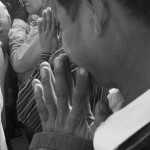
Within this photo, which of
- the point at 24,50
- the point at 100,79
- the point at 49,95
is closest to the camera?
the point at 100,79

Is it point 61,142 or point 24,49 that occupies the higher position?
point 61,142

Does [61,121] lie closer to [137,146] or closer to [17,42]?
[137,146]

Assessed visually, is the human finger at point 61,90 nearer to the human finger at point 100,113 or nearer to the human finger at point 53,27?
the human finger at point 100,113

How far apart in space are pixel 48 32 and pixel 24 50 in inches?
20.6

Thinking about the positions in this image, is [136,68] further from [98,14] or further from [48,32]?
[48,32]

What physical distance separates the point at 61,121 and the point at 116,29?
10.4 inches

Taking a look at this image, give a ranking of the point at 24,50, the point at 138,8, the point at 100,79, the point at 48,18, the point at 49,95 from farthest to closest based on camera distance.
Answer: the point at 24,50, the point at 48,18, the point at 49,95, the point at 100,79, the point at 138,8

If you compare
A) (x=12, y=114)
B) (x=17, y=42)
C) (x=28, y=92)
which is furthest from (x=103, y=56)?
(x=12, y=114)

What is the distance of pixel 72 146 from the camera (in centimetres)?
76

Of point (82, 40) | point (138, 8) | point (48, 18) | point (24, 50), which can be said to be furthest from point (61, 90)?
point (24, 50)

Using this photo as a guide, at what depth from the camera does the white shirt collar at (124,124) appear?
0.61m

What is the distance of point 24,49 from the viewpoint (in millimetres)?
2146

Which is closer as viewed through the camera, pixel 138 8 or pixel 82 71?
pixel 138 8

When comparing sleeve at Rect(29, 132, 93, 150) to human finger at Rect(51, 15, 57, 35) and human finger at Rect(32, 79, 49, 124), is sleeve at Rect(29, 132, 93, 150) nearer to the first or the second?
human finger at Rect(32, 79, 49, 124)
